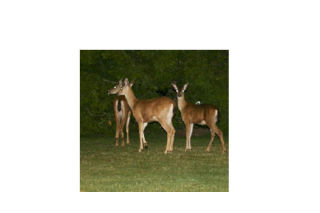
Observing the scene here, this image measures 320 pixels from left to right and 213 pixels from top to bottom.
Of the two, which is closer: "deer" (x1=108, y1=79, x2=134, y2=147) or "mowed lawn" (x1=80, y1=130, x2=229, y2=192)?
"mowed lawn" (x1=80, y1=130, x2=229, y2=192)

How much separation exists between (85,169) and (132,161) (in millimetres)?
1257

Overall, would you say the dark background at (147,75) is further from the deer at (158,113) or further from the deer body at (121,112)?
the deer at (158,113)

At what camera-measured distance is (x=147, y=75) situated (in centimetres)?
1595

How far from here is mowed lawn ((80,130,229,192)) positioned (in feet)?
28.5

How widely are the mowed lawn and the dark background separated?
1.71 meters

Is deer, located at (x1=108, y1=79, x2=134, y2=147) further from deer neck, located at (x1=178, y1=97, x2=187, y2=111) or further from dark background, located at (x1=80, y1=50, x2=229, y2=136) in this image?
deer neck, located at (x1=178, y1=97, x2=187, y2=111)

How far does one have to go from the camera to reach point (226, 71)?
16.8 metres

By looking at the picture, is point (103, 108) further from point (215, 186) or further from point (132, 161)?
point (215, 186)

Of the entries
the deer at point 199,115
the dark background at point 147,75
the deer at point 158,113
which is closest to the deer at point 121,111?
the dark background at point 147,75

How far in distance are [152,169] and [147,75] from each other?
19.5 ft

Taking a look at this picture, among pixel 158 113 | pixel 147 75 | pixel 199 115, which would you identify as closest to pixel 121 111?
pixel 147 75

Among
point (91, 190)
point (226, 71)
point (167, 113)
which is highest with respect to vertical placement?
point (226, 71)

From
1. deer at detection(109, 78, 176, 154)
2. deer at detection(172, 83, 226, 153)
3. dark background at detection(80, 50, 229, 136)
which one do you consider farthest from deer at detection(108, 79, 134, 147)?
deer at detection(172, 83, 226, 153)

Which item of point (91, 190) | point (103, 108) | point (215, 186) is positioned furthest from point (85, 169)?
point (103, 108)
